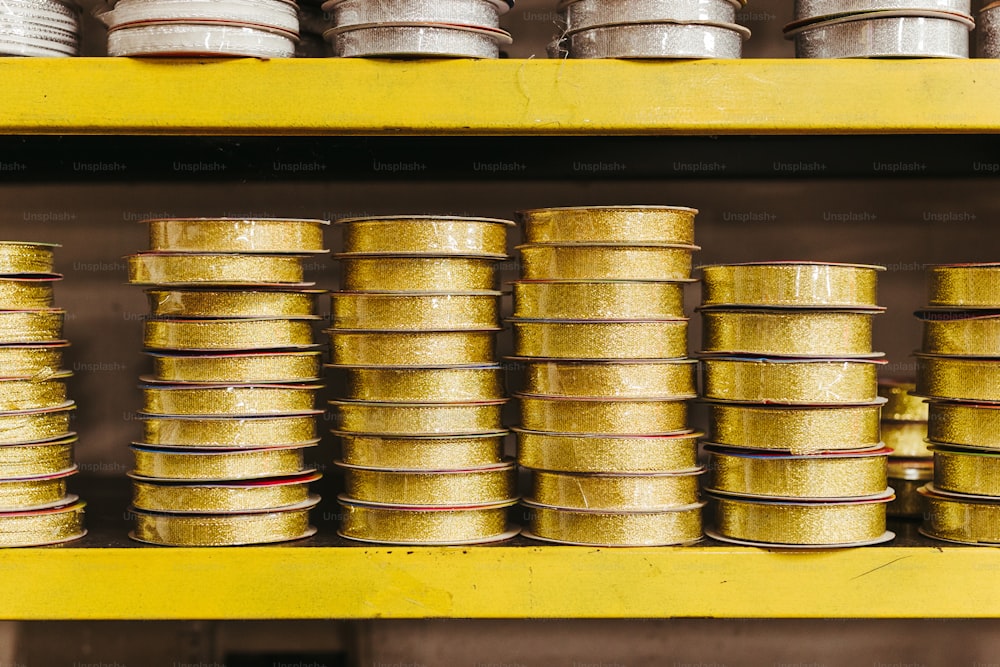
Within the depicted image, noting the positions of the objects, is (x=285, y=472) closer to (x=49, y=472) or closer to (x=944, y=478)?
(x=49, y=472)

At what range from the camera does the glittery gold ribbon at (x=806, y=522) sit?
1.33 m

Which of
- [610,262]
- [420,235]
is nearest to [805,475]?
[610,262]

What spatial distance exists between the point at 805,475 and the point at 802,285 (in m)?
0.27

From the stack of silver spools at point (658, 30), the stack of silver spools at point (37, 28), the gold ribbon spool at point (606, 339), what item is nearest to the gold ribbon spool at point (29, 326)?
the stack of silver spools at point (37, 28)

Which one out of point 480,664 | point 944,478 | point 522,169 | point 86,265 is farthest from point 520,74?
point 480,664

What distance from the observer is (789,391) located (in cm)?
134

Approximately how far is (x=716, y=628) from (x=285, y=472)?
0.94 m

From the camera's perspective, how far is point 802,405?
4.38 ft

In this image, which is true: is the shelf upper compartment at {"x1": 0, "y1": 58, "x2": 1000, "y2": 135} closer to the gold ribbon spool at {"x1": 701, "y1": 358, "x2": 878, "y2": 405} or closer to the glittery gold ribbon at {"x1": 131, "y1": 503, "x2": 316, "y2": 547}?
the gold ribbon spool at {"x1": 701, "y1": 358, "x2": 878, "y2": 405}

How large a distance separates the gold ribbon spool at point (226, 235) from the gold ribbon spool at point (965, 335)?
95cm

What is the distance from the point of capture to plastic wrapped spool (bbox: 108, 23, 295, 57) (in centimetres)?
129

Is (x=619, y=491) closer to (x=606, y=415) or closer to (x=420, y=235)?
(x=606, y=415)

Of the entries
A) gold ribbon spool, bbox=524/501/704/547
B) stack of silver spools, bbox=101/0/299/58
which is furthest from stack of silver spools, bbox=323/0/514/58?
gold ribbon spool, bbox=524/501/704/547

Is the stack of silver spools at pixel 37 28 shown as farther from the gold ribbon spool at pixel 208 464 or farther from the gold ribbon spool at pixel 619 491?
the gold ribbon spool at pixel 619 491
